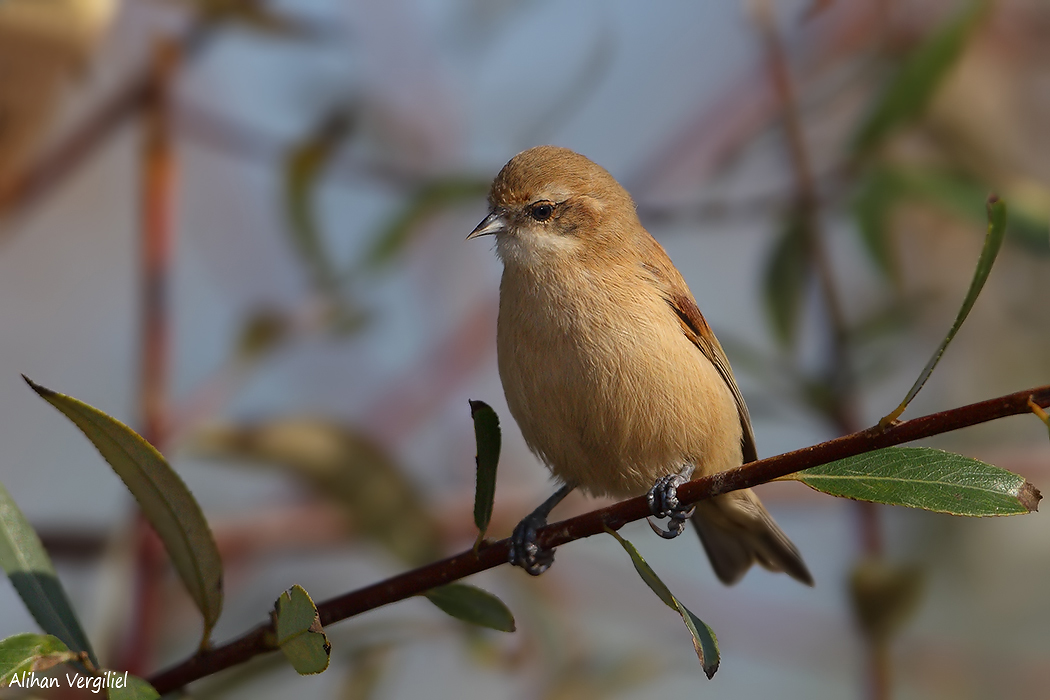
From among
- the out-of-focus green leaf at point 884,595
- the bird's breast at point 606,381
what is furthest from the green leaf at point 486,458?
the out-of-focus green leaf at point 884,595

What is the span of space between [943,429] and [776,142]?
2809 millimetres

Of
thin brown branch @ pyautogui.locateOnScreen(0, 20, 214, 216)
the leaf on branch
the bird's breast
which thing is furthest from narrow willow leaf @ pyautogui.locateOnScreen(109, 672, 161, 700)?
thin brown branch @ pyautogui.locateOnScreen(0, 20, 214, 216)

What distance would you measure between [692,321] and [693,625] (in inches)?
44.6

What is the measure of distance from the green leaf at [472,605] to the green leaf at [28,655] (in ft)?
1.89

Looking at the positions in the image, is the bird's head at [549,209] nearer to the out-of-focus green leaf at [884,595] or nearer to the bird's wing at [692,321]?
the bird's wing at [692,321]

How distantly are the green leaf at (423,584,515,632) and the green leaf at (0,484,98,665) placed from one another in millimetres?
596

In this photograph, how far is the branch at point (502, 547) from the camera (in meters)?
1.42

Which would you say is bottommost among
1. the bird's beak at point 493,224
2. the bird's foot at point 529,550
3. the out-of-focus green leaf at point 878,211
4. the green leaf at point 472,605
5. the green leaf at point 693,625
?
the green leaf at point 693,625

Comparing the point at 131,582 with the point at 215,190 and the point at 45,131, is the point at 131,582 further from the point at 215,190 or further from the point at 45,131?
the point at 215,190

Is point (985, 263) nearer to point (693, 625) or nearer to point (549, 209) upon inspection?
point (693, 625)

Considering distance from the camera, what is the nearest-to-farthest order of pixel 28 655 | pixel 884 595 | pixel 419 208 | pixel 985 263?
pixel 985 263
pixel 28 655
pixel 884 595
pixel 419 208

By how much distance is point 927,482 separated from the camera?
4.66ft

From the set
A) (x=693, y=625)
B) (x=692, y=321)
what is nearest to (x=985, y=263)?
(x=693, y=625)

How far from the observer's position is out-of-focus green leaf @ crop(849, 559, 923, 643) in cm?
250
